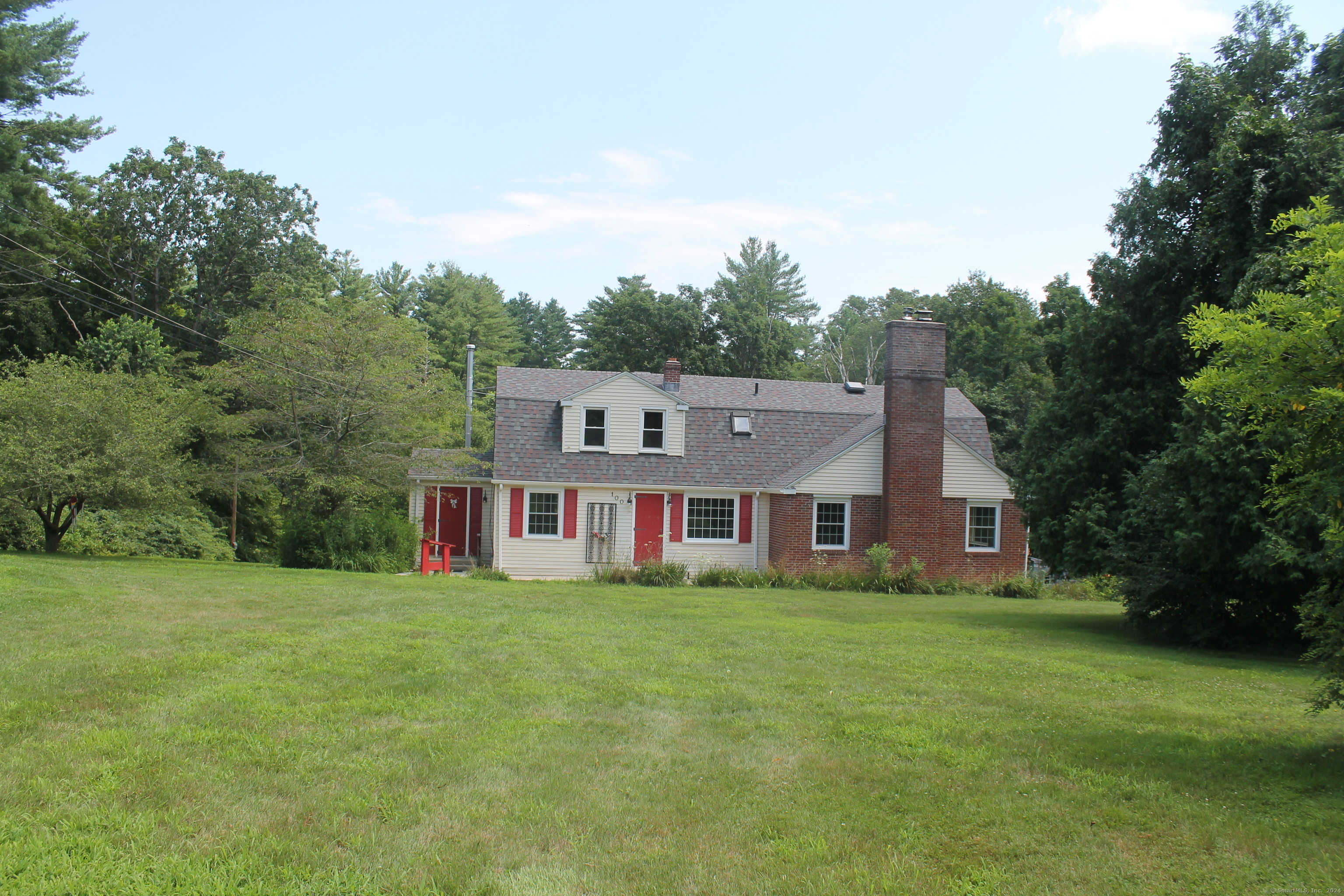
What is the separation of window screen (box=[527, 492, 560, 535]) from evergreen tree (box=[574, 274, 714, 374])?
23.5 m

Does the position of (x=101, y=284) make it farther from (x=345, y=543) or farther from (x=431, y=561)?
(x=431, y=561)

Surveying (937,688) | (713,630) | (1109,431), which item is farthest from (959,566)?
(937,688)

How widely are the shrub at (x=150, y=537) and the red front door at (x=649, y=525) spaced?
11.8m

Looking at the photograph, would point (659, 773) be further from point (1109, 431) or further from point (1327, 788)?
point (1109, 431)

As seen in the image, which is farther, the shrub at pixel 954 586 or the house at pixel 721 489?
the house at pixel 721 489

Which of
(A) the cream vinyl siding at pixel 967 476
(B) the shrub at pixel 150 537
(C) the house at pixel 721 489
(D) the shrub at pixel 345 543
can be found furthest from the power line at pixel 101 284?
(A) the cream vinyl siding at pixel 967 476

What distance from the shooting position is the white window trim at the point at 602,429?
999 inches

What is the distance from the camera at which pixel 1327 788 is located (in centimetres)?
585

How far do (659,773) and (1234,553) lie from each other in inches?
414

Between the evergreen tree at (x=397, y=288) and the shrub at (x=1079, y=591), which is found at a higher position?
the evergreen tree at (x=397, y=288)

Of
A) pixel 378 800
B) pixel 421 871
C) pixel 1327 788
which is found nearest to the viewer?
pixel 421 871

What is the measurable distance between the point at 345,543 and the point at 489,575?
326 cm

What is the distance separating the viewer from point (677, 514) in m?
25.3

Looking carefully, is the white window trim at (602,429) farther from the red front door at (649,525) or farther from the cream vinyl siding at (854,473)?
the cream vinyl siding at (854,473)
